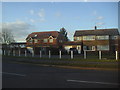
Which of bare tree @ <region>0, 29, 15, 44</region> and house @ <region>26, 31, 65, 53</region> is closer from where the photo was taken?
bare tree @ <region>0, 29, 15, 44</region>

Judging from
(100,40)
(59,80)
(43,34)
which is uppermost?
(43,34)

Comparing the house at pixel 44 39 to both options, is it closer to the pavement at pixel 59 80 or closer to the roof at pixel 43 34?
the roof at pixel 43 34

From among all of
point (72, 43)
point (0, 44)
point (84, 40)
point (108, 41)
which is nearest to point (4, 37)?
point (0, 44)

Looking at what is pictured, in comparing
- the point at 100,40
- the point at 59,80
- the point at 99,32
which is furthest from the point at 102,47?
the point at 59,80

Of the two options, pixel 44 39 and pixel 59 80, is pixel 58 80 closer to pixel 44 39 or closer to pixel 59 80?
pixel 59 80

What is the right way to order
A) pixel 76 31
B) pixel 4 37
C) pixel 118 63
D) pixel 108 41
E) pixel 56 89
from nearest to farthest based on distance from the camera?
pixel 56 89 < pixel 118 63 < pixel 4 37 < pixel 108 41 < pixel 76 31

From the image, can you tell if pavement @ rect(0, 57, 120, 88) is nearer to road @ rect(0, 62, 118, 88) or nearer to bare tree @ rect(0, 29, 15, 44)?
road @ rect(0, 62, 118, 88)

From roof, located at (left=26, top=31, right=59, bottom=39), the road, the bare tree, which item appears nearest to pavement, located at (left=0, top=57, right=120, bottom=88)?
the road

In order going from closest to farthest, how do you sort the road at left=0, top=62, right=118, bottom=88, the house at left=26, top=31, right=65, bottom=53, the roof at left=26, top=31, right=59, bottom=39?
the road at left=0, top=62, right=118, bottom=88 → the house at left=26, top=31, right=65, bottom=53 → the roof at left=26, top=31, right=59, bottom=39

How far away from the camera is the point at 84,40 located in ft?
144

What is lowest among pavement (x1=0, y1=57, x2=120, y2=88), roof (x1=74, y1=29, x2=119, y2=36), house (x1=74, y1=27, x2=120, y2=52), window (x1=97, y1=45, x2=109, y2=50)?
pavement (x1=0, y1=57, x2=120, y2=88)

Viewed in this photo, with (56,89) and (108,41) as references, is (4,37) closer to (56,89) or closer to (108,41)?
(108,41)

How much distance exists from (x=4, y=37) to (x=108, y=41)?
27644mm

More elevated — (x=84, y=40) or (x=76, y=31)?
(x=76, y=31)
